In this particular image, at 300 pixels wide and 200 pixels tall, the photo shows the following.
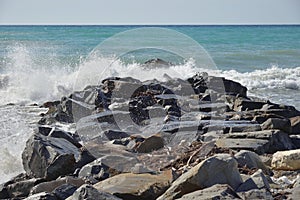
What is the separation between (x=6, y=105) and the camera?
495 inches

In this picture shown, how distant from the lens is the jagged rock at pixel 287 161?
509 centimetres

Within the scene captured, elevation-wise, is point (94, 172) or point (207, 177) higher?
point (207, 177)

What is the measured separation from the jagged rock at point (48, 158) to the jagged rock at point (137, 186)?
123 cm

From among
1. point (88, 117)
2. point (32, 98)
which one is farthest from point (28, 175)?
point (32, 98)

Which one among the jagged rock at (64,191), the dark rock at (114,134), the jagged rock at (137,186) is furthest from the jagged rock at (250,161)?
the dark rock at (114,134)

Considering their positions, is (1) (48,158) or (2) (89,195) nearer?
(2) (89,195)

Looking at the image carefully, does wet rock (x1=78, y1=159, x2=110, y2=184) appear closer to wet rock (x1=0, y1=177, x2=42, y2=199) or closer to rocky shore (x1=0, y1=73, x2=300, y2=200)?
rocky shore (x1=0, y1=73, x2=300, y2=200)

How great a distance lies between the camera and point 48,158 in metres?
5.50

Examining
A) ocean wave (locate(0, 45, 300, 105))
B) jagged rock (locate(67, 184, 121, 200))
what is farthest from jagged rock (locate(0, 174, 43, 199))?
ocean wave (locate(0, 45, 300, 105))

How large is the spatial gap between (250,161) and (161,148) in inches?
65.0

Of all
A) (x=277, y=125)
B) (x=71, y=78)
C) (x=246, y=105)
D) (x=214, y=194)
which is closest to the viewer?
(x=214, y=194)

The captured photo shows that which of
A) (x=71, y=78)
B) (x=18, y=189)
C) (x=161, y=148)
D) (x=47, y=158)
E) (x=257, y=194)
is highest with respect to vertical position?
(x=257, y=194)

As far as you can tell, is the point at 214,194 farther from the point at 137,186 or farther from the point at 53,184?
the point at 53,184

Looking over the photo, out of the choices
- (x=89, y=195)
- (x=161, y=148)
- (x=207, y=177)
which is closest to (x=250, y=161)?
(x=207, y=177)
